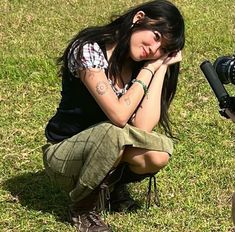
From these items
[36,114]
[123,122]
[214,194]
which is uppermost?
[123,122]

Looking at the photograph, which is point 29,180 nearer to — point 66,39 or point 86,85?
point 86,85

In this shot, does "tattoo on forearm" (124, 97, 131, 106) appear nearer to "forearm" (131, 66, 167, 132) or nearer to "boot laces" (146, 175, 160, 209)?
"forearm" (131, 66, 167, 132)

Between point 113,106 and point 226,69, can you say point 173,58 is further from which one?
point 226,69

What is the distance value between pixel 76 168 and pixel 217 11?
4.75 meters

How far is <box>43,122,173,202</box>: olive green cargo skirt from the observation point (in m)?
3.20

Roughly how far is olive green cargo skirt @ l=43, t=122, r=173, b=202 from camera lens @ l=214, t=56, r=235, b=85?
0.88 meters

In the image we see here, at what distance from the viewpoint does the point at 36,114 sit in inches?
191

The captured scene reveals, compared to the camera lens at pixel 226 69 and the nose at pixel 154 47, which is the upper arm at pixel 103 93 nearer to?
the nose at pixel 154 47

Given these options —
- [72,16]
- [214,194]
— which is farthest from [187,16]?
[214,194]

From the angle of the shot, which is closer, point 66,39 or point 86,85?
point 86,85

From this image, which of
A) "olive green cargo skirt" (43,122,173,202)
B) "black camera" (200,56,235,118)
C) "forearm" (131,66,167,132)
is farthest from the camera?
"forearm" (131,66,167,132)

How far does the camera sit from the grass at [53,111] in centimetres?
355

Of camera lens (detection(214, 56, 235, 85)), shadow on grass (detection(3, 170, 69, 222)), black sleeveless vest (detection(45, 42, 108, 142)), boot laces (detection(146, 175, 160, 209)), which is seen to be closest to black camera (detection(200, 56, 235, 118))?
camera lens (detection(214, 56, 235, 85))

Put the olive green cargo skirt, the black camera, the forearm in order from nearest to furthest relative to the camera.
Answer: the black camera
the olive green cargo skirt
the forearm
